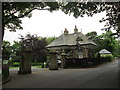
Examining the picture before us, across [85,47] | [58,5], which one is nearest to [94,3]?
[58,5]

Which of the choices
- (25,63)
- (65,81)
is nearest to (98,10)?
(65,81)

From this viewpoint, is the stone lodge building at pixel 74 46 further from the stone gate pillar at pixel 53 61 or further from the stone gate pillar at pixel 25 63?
the stone gate pillar at pixel 25 63

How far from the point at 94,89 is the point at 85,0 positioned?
771 cm

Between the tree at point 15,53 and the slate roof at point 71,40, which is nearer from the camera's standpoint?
the tree at point 15,53

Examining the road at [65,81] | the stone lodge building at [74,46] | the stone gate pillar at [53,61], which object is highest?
the stone lodge building at [74,46]

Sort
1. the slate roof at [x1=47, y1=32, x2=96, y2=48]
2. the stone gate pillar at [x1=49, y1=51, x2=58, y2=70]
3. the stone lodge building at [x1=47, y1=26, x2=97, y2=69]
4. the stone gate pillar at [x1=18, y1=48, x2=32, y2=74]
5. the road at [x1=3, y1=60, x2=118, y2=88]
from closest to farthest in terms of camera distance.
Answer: the road at [x1=3, y1=60, x2=118, y2=88], the stone gate pillar at [x1=18, y1=48, x2=32, y2=74], the stone gate pillar at [x1=49, y1=51, x2=58, y2=70], the stone lodge building at [x1=47, y1=26, x2=97, y2=69], the slate roof at [x1=47, y1=32, x2=96, y2=48]

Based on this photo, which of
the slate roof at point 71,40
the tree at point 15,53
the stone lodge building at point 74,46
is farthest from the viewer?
the slate roof at point 71,40

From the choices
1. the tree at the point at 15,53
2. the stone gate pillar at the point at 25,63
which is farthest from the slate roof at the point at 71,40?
the stone gate pillar at the point at 25,63

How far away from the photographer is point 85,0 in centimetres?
1123

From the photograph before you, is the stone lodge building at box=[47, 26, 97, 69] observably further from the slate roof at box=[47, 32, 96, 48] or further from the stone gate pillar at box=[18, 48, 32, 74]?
the stone gate pillar at box=[18, 48, 32, 74]

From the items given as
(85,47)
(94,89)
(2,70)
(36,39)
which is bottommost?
(94,89)

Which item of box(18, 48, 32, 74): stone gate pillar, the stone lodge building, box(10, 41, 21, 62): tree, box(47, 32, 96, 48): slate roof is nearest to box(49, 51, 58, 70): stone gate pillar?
box(18, 48, 32, 74): stone gate pillar

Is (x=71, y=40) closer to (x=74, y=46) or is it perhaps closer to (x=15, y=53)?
(x=74, y=46)

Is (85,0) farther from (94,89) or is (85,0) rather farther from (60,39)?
(60,39)
